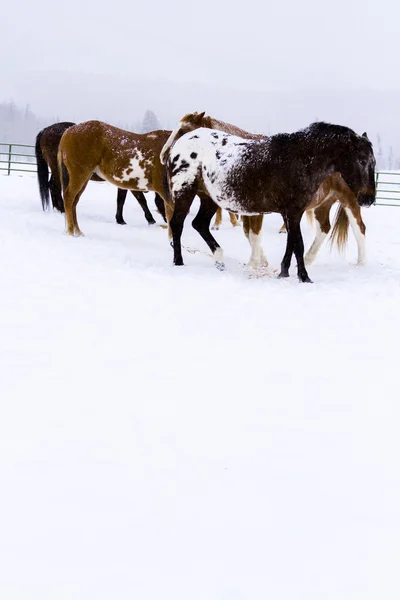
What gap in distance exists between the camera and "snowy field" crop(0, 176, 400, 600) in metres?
1.81

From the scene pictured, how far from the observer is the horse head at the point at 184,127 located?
7.45 m

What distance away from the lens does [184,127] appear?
7.57m

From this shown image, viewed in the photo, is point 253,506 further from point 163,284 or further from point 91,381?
point 163,284

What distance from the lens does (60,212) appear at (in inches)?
407

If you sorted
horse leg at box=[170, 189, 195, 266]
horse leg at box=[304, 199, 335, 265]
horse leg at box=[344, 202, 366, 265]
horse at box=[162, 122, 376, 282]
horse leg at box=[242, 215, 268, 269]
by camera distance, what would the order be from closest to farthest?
horse at box=[162, 122, 376, 282], horse leg at box=[170, 189, 195, 266], horse leg at box=[344, 202, 366, 265], horse leg at box=[242, 215, 268, 269], horse leg at box=[304, 199, 335, 265]

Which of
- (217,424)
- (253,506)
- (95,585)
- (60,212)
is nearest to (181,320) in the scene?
(217,424)

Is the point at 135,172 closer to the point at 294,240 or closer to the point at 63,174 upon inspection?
the point at 63,174

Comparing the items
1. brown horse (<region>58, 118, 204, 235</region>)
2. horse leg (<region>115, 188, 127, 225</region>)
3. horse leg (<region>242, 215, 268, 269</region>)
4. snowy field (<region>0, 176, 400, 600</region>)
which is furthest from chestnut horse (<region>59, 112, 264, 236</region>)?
snowy field (<region>0, 176, 400, 600</region>)

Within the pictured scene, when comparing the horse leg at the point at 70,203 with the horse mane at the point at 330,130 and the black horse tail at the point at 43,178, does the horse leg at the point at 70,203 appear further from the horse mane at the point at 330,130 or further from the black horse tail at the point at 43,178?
the horse mane at the point at 330,130

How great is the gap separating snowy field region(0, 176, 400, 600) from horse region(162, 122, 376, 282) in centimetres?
158

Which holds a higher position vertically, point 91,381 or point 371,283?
point 371,283

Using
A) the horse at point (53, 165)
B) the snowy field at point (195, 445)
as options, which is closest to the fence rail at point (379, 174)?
the horse at point (53, 165)

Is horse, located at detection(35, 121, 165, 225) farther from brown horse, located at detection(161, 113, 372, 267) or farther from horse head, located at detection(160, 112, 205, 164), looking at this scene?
brown horse, located at detection(161, 113, 372, 267)

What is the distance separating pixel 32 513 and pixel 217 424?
936mm
